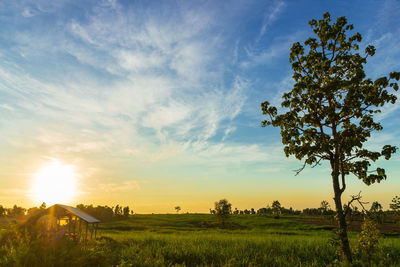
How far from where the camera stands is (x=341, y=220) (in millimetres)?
11477

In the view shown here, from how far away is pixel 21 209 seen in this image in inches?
6683

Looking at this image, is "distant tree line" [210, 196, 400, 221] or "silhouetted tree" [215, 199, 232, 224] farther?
"silhouetted tree" [215, 199, 232, 224]

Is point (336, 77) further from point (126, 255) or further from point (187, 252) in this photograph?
point (126, 255)

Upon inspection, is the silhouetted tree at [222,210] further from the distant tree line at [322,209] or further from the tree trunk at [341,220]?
the tree trunk at [341,220]

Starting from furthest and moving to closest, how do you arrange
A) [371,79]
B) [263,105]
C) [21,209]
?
[21,209], [263,105], [371,79]

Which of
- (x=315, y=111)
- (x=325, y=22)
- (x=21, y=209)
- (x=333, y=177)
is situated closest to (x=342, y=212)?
(x=333, y=177)

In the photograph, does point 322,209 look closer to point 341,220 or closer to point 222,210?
point 341,220

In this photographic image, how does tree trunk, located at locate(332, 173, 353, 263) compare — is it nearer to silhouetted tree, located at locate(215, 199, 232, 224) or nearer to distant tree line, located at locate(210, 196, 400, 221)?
distant tree line, located at locate(210, 196, 400, 221)

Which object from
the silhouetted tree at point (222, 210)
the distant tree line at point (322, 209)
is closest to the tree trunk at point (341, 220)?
the distant tree line at point (322, 209)

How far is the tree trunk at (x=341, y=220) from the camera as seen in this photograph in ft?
36.4

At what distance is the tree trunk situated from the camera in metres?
11.1

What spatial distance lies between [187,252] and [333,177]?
40.6 feet

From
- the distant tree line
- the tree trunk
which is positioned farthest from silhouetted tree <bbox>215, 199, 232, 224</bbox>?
the tree trunk

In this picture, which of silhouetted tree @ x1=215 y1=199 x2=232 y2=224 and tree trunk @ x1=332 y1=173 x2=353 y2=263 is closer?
tree trunk @ x1=332 y1=173 x2=353 y2=263
